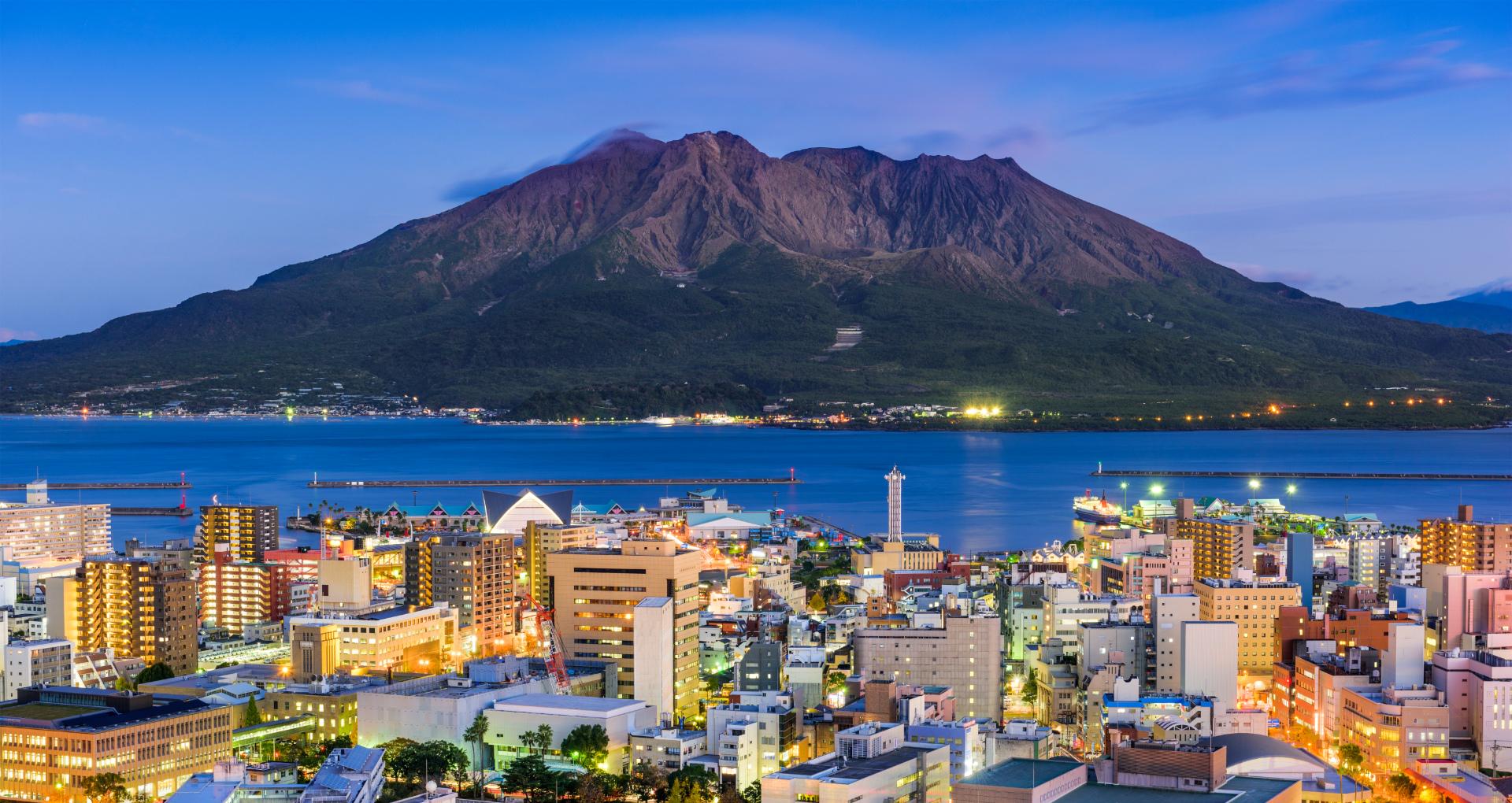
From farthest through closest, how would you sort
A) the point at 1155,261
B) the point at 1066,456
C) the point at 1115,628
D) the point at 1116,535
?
1. the point at 1155,261
2. the point at 1066,456
3. the point at 1116,535
4. the point at 1115,628

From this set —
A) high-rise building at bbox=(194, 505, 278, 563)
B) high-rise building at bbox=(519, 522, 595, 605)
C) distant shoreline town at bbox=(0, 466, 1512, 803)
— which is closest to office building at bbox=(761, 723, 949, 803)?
distant shoreline town at bbox=(0, 466, 1512, 803)

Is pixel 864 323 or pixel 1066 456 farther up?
pixel 864 323

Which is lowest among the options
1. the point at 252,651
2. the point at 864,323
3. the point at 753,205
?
the point at 252,651

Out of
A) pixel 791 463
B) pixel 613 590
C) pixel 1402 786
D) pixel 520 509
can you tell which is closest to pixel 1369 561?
pixel 1402 786

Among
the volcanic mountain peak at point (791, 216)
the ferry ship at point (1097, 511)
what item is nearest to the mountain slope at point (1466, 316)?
the volcanic mountain peak at point (791, 216)

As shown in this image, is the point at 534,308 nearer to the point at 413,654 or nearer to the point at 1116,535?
the point at 1116,535

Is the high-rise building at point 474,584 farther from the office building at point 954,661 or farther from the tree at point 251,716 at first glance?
the office building at point 954,661

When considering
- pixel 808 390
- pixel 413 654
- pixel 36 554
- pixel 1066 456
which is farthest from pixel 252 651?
pixel 808 390

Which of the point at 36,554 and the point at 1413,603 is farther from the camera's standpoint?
the point at 36,554
